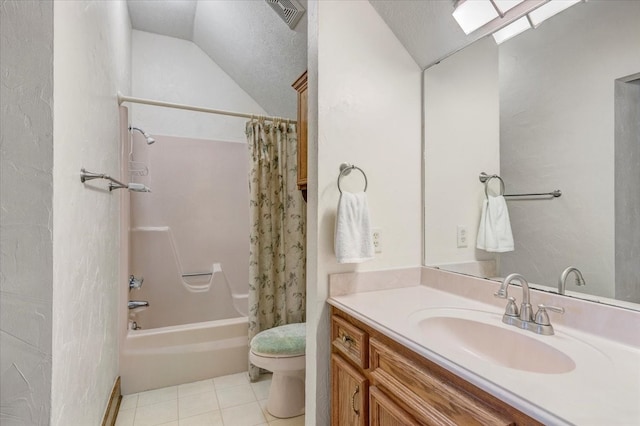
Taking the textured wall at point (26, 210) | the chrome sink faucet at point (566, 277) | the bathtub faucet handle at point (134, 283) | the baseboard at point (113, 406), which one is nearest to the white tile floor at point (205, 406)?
the baseboard at point (113, 406)

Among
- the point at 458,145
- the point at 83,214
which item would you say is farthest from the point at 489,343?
the point at 83,214

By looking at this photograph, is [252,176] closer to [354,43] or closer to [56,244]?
[354,43]

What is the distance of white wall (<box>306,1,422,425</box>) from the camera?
137cm

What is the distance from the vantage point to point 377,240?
1.48m

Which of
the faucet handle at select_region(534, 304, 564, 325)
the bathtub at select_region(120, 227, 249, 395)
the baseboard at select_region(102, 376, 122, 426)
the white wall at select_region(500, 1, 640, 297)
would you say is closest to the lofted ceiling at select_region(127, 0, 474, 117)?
the white wall at select_region(500, 1, 640, 297)

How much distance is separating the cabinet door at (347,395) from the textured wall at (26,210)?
92cm

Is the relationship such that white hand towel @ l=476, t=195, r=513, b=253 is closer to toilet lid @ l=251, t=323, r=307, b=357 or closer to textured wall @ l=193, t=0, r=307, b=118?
toilet lid @ l=251, t=323, r=307, b=357

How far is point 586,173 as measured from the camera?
1035 millimetres

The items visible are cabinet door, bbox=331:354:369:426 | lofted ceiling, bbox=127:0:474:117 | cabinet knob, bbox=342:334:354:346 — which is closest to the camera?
cabinet door, bbox=331:354:369:426

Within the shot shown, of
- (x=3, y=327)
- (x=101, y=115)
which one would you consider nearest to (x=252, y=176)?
(x=101, y=115)

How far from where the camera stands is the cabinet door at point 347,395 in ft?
3.61

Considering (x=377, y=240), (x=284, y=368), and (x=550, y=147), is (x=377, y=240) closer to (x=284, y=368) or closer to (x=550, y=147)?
(x=550, y=147)

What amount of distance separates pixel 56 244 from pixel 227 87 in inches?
109

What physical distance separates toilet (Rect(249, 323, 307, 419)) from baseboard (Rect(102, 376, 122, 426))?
78 centimetres
